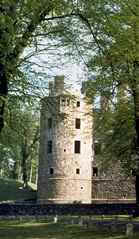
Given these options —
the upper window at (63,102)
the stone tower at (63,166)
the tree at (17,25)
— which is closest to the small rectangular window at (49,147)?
the stone tower at (63,166)

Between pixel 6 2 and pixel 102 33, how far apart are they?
240 cm

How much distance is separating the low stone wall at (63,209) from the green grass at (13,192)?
12162 millimetres

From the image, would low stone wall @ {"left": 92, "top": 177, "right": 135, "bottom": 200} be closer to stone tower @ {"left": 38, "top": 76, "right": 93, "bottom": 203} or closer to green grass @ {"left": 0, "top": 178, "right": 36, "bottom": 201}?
stone tower @ {"left": 38, "top": 76, "right": 93, "bottom": 203}

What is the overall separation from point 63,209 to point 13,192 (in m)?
14.4

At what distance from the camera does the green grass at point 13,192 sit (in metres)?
42.9

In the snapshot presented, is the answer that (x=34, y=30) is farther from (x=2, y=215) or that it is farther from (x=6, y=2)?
(x=2, y=215)

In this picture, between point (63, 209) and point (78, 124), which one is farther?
point (78, 124)

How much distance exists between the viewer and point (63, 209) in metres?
31.0

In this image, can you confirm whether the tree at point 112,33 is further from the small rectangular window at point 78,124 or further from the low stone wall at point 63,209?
the small rectangular window at point 78,124

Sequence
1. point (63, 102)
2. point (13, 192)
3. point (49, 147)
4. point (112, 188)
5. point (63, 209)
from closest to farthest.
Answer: point (63, 102) < point (63, 209) < point (112, 188) < point (49, 147) < point (13, 192)

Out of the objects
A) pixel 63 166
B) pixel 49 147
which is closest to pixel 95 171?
pixel 63 166

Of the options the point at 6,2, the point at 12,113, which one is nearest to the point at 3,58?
the point at 6,2

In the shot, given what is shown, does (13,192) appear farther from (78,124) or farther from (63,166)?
(78,124)

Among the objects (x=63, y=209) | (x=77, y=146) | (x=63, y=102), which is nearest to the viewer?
(x=63, y=102)
